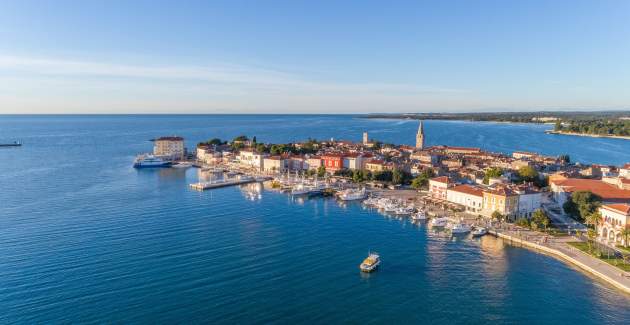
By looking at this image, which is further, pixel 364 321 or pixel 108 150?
pixel 108 150

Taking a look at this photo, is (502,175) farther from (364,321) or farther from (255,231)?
(364,321)

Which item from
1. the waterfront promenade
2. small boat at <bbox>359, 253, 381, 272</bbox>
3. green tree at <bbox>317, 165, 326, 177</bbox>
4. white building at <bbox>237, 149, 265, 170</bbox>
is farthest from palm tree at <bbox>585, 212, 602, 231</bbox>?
white building at <bbox>237, 149, 265, 170</bbox>

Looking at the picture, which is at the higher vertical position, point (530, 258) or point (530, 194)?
point (530, 194)

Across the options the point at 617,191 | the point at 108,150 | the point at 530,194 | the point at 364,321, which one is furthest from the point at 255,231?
the point at 108,150

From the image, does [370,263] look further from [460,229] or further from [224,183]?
[224,183]

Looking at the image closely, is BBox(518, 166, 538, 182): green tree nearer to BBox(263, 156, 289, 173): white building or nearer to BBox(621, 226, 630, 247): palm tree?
BBox(621, 226, 630, 247): palm tree

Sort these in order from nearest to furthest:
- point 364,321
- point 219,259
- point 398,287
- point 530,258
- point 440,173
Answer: point 364,321
point 398,287
point 219,259
point 530,258
point 440,173

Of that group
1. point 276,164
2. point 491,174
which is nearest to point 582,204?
point 491,174
